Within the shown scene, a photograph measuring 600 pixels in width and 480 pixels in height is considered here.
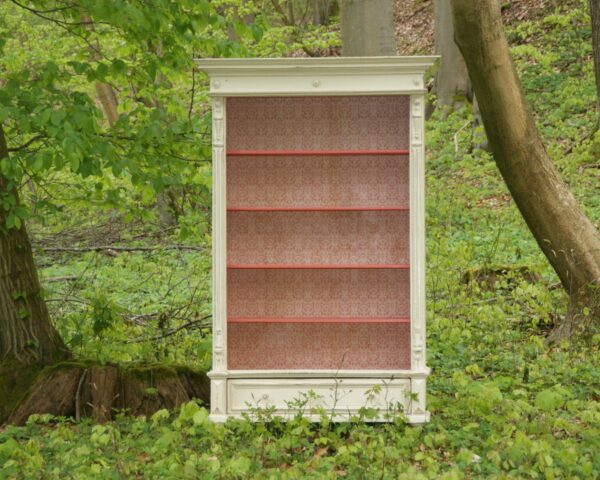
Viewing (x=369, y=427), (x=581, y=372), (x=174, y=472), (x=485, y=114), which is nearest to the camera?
(x=174, y=472)

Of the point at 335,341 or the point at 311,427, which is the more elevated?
the point at 335,341

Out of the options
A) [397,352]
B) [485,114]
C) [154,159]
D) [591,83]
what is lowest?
[397,352]

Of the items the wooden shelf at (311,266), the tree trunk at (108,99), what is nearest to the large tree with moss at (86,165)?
the wooden shelf at (311,266)

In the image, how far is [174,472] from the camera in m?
3.93

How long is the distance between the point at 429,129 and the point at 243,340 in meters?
10.8

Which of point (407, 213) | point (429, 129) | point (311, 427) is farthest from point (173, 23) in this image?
point (429, 129)

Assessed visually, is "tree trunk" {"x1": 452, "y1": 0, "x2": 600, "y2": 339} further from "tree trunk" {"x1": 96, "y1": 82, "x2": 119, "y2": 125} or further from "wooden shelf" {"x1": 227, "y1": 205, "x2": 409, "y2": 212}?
"tree trunk" {"x1": 96, "y1": 82, "x2": 119, "y2": 125}

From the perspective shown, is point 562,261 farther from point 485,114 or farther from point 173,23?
point 173,23

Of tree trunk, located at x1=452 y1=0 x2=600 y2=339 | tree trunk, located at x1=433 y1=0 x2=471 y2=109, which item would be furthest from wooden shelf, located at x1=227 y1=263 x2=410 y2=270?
tree trunk, located at x1=433 y1=0 x2=471 y2=109

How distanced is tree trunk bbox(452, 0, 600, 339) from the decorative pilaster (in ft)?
4.58

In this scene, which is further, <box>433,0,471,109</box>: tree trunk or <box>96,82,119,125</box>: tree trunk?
<box>96,82,119,125</box>: tree trunk

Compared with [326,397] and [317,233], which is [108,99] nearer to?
[317,233]

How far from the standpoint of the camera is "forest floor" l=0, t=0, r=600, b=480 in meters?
4.06

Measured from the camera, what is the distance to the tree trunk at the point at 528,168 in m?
5.87
